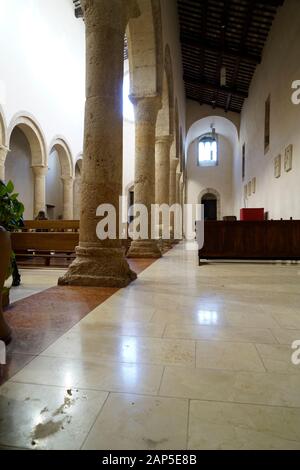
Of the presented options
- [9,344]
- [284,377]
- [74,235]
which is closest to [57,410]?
[9,344]

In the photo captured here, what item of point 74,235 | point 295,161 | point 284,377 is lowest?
point 284,377

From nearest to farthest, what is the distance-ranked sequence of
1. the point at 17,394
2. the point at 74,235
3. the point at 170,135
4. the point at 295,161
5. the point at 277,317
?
the point at 17,394
the point at 277,317
the point at 74,235
the point at 295,161
the point at 170,135

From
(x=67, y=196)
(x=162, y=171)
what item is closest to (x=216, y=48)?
(x=162, y=171)

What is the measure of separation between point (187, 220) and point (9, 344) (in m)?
20.3

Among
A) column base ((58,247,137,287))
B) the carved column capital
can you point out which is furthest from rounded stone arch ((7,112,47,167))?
column base ((58,247,137,287))

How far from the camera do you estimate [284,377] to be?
147cm

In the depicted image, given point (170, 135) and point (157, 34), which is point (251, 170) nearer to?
point (170, 135)

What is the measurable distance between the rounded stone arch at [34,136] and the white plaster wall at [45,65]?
0.23m

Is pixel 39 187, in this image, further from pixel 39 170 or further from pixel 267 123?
pixel 267 123

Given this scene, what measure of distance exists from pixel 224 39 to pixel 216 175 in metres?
10.6

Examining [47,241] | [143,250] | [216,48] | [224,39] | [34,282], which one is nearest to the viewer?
[34,282]

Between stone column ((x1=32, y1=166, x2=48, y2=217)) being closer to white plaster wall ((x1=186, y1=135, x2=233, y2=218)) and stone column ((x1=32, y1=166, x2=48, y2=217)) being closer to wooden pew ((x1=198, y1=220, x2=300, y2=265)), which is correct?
wooden pew ((x1=198, y1=220, x2=300, y2=265))

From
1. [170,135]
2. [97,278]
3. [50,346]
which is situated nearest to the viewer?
[50,346]

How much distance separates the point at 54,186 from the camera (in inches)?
607
